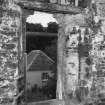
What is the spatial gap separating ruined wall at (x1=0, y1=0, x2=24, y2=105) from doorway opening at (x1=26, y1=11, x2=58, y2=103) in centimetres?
32

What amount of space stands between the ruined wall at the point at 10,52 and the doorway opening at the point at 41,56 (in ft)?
1.06

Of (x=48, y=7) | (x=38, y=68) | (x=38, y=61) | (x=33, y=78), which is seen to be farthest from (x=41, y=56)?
(x=48, y=7)

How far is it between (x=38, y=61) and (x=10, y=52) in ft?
2.40

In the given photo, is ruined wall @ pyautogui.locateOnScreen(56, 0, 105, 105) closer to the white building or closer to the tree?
the tree

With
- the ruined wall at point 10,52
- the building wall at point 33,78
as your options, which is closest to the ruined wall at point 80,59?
the building wall at point 33,78

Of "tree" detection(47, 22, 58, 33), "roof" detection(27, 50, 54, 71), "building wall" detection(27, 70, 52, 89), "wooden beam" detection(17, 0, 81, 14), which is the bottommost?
"building wall" detection(27, 70, 52, 89)

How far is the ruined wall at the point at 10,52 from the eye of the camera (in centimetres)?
318

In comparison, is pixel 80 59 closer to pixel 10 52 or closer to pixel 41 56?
pixel 41 56

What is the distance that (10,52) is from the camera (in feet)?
10.7

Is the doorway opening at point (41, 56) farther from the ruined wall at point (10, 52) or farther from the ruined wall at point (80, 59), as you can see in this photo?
the ruined wall at point (10, 52)

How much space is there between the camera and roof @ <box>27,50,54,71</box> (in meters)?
3.69

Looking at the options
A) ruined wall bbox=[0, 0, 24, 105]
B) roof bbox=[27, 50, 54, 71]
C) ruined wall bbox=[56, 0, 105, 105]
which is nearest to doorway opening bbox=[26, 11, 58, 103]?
roof bbox=[27, 50, 54, 71]

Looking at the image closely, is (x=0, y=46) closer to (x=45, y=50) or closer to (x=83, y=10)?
(x=45, y=50)

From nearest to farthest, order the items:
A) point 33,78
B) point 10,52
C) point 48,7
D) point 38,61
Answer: point 10,52
point 48,7
point 33,78
point 38,61
